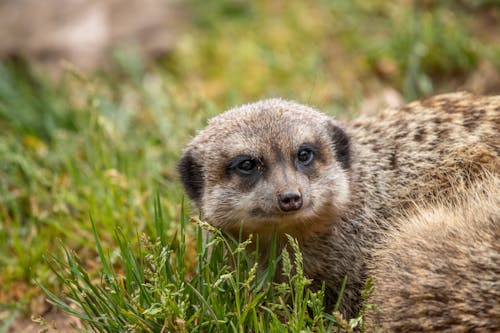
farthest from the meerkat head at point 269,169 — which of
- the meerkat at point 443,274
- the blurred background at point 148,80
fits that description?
the blurred background at point 148,80

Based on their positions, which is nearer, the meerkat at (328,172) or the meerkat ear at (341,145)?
the meerkat at (328,172)

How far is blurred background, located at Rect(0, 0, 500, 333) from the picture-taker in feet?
17.3

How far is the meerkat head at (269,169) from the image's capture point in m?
4.05

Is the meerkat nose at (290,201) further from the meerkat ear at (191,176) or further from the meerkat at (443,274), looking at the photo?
the meerkat ear at (191,176)

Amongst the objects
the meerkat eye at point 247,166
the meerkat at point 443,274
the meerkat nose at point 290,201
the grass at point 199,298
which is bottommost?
the grass at point 199,298

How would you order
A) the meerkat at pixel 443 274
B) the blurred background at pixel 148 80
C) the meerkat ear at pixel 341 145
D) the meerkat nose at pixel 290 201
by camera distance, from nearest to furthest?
the meerkat at pixel 443 274 → the meerkat nose at pixel 290 201 → the meerkat ear at pixel 341 145 → the blurred background at pixel 148 80

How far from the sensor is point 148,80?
7844 millimetres

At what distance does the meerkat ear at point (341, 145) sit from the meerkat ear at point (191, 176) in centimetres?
88

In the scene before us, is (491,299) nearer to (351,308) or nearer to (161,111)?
(351,308)

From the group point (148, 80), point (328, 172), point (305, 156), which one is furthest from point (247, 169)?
point (148, 80)

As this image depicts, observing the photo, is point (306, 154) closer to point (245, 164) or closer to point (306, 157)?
point (306, 157)

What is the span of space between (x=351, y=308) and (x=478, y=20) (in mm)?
4772

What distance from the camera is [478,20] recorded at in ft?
25.5

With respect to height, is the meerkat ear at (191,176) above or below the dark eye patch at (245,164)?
below
